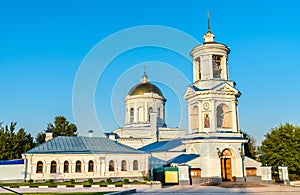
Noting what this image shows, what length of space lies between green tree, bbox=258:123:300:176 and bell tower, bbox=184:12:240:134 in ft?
17.4

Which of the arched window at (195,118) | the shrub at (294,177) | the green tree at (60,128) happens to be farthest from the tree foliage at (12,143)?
the shrub at (294,177)

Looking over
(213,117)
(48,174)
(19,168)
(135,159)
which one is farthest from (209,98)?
(19,168)

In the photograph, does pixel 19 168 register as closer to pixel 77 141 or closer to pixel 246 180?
pixel 77 141

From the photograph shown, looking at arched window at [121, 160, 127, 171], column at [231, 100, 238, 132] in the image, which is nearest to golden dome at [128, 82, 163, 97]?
arched window at [121, 160, 127, 171]

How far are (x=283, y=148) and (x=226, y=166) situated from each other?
7.08 metres

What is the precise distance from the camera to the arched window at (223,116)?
29.4 m

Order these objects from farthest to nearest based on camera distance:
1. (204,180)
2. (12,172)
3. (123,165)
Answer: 1. (123,165)
2. (12,172)
3. (204,180)

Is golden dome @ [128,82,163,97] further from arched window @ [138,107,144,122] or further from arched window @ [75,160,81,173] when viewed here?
arched window @ [75,160,81,173]

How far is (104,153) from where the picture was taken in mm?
30188

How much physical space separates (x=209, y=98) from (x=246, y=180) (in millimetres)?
7891

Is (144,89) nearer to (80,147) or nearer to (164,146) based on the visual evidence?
(164,146)

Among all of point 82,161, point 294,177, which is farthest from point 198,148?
point 82,161

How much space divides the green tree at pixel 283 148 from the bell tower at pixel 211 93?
17.4 feet

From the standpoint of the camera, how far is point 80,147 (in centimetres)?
3047
